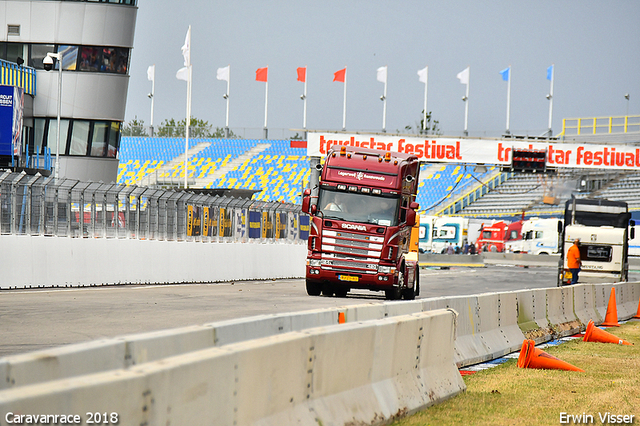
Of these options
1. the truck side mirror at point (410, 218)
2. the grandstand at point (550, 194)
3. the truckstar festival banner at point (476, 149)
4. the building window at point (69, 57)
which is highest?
the building window at point (69, 57)

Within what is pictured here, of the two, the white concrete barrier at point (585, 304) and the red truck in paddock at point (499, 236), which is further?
the red truck in paddock at point (499, 236)

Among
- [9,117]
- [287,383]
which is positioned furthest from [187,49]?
[287,383]

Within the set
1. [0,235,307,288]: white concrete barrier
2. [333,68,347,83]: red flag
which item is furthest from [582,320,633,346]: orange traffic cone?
[333,68,347,83]: red flag

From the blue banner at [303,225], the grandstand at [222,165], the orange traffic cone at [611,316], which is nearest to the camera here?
the orange traffic cone at [611,316]

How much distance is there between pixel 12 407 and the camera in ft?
10.9

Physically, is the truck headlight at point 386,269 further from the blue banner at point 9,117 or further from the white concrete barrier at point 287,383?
the blue banner at point 9,117

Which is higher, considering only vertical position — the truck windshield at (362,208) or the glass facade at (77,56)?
the glass facade at (77,56)

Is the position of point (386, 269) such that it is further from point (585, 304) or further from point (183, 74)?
point (183, 74)

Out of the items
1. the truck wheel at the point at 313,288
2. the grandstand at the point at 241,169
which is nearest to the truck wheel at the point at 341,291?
the truck wheel at the point at 313,288

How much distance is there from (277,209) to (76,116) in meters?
14.6

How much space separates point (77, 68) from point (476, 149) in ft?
70.7

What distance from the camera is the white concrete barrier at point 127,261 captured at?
2000 cm

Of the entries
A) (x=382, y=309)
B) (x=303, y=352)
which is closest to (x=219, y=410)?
(x=303, y=352)

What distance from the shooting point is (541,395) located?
877cm
